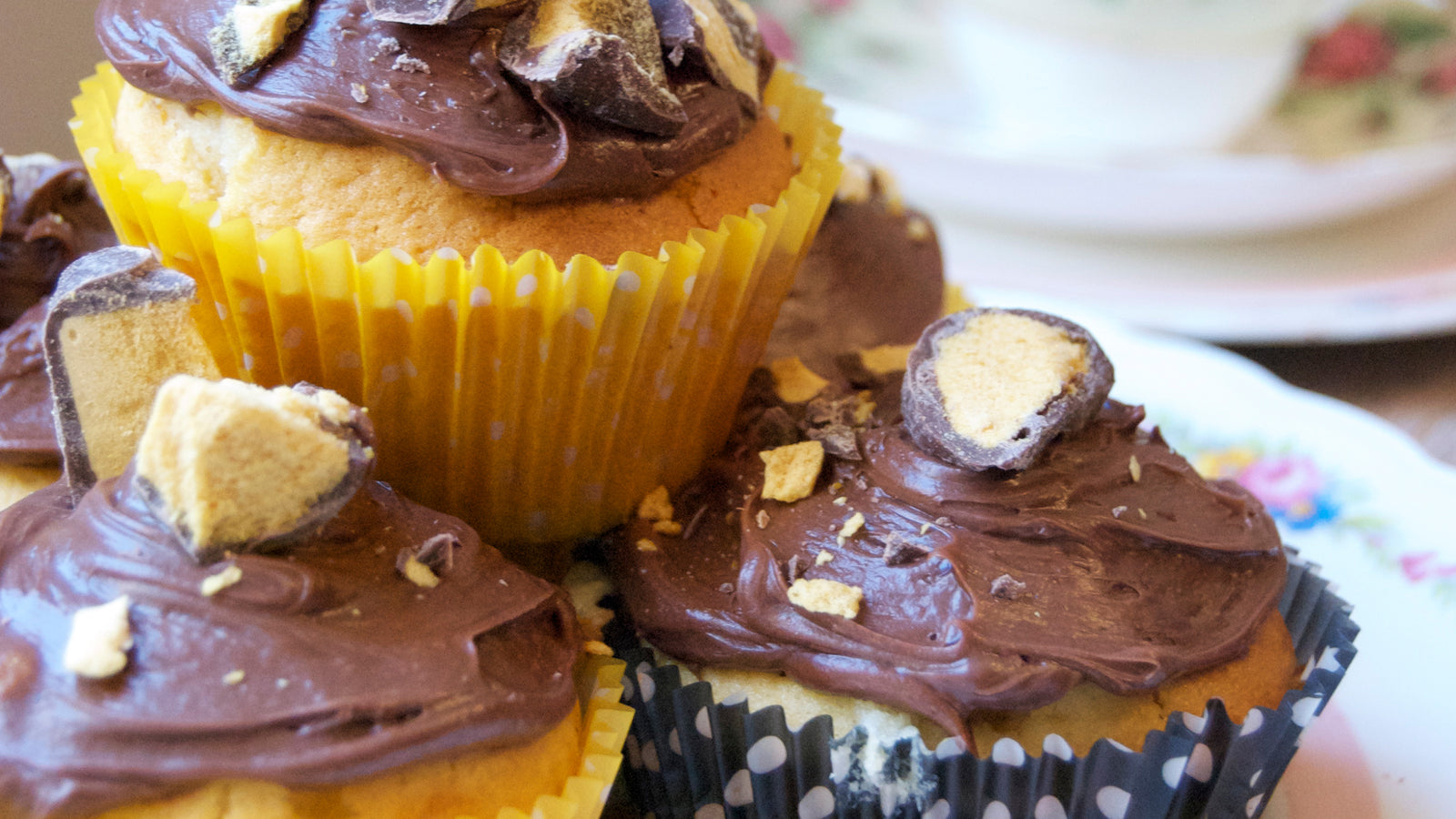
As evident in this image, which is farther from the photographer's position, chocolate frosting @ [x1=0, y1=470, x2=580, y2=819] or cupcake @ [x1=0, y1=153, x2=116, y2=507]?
cupcake @ [x1=0, y1=153, x2=116, y2=507]

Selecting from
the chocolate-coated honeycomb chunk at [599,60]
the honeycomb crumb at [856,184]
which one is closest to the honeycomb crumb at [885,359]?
the honeycomb crumb at [856,184]

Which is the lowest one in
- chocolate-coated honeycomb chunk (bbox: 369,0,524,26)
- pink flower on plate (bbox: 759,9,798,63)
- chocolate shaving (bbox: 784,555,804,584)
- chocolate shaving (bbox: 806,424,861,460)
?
pink flower on plate (bbox: 759,9,798,63)

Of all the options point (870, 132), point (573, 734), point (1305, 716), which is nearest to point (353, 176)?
point (573, 734)

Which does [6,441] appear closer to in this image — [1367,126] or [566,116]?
[566,116]

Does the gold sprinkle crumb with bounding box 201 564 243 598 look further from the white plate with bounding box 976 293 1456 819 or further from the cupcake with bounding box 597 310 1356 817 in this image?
the white plate with bounding box 976 293 1456 819

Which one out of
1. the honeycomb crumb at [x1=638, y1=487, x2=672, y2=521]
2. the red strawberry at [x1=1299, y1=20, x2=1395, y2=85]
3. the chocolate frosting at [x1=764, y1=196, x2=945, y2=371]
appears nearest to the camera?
the honeycomb crumb at [x1=638, y1=487, x2=672, y2=521]

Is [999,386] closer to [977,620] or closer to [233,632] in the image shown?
[977,620]

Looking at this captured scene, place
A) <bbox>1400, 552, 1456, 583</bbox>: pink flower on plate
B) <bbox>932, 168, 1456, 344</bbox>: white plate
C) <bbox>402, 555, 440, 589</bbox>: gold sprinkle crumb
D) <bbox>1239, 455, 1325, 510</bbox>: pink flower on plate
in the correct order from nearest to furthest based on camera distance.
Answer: <bbox>402, 555, 440, 589</bbox>: gold sprinkle crumb, <bbox>1400, 552, 1456, 583</bbox>: pink flower on plate, <bbox>1239, 455, 1325, 510</bbox>: pink flower on plate, <bbox>932, 168, 1456, 344</bbox>: white plate

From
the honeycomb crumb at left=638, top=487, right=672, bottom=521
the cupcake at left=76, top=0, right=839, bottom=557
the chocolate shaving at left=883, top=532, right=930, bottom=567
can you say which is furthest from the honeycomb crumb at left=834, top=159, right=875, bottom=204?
the chocolate shaving at left=883, top=532, right=930, bottom=567
